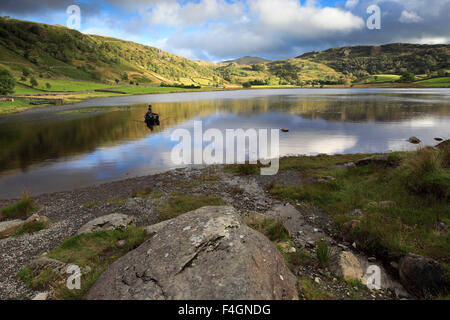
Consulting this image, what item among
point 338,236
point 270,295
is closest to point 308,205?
point 338,236

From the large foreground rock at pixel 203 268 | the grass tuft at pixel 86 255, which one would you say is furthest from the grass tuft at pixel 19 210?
the large foreground rock at pixel 203 268

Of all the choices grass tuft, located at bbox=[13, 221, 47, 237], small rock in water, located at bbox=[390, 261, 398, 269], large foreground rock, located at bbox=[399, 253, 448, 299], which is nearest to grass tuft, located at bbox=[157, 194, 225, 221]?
grass tuft, located at bbox=[13, 221, 47, 237]

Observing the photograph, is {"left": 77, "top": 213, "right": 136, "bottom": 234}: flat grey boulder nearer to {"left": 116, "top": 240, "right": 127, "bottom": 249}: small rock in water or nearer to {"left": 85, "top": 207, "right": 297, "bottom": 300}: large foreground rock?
{"left": 116, "top": 240, "right": 127, "bottom": 249}: small rock in water

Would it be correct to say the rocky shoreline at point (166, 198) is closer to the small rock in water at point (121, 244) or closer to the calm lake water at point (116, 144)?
the small rock in water at point (121, 244)

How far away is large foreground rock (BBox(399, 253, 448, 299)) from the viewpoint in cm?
709

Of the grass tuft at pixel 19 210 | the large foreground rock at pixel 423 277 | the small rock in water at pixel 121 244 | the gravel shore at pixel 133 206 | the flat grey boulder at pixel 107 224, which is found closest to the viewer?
the large foreground rock at pixel 423 277

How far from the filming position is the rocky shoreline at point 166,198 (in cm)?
799

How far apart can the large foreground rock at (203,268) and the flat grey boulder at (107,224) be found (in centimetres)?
591

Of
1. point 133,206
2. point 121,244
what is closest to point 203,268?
point 121,244

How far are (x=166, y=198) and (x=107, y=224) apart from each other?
558cm

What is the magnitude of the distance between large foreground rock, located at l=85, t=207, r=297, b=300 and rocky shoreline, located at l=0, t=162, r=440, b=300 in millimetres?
2631

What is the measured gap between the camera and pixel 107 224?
12.4m

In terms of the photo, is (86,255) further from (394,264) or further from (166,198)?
(394,264)
